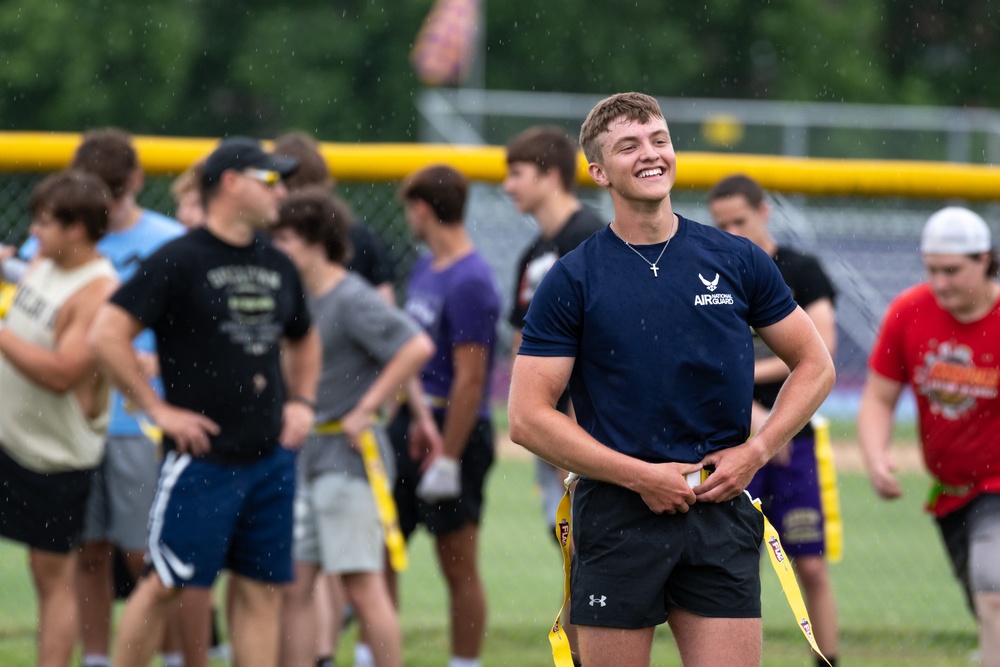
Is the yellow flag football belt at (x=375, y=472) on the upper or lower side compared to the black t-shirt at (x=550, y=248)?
lower

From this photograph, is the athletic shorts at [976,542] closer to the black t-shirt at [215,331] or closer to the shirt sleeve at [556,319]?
the shirt sleeve at [556,319]

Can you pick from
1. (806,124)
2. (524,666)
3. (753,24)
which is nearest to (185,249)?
(524,666)

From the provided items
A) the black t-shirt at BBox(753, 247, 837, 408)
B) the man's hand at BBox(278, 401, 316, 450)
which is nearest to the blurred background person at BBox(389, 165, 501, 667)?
the man's hand at BBox(278, 401, 316, 450)

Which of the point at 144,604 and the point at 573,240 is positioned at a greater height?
the point at 573,240

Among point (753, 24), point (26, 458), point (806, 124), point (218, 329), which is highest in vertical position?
point (753, 24)

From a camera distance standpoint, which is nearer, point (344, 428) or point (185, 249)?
point (185, 249)

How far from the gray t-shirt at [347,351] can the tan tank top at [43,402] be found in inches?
38.2

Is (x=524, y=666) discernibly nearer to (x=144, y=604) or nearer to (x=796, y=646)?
(x=796, y=646)

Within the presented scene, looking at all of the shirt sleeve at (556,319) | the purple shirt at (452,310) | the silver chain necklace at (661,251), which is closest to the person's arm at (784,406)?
the silver chain necklace at (661,251)

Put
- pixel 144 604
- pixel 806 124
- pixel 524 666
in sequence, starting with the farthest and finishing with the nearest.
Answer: pixel 806 124 < pixel 524 666 < pixel 144 604

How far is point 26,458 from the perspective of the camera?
6.15 m

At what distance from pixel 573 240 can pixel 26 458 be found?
8.26 ft

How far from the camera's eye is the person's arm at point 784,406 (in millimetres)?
4078

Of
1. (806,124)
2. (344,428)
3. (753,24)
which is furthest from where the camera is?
(753,24)
